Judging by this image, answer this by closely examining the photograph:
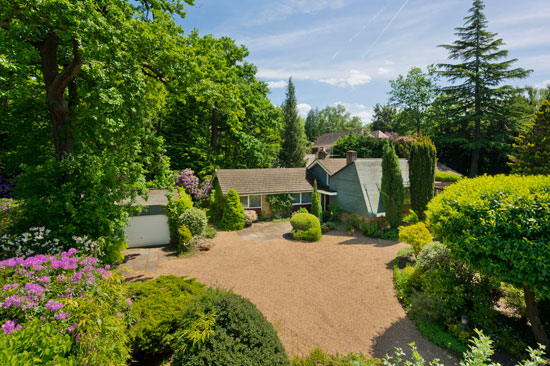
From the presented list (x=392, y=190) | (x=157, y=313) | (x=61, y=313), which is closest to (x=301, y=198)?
(x=392, y=190)

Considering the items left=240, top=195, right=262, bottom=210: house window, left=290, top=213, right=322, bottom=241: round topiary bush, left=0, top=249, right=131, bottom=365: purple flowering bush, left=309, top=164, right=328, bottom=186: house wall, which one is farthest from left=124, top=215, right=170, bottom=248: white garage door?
left=309, top=164, right=328, bottom=186: house wall

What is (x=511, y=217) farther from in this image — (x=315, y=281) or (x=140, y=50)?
(x=140, y=50)

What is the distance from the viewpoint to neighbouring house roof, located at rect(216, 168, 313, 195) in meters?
20.2

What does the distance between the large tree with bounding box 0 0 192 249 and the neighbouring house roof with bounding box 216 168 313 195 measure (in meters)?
11.0

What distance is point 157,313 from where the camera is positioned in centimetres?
575

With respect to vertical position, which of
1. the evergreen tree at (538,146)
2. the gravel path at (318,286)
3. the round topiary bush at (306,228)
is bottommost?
the gravel path at (318,286)

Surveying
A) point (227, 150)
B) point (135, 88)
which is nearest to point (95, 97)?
point (135, 88)

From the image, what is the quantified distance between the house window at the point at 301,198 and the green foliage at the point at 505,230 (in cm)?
1532

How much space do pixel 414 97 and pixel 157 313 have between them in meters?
42.4

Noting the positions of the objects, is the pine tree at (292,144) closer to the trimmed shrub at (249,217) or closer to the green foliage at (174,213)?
the trimmed shrub at (249,217)

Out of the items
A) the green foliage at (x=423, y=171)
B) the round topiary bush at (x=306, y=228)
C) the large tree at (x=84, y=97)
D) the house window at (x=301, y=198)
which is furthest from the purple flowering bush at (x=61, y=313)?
the house window at (x=301, y=198)

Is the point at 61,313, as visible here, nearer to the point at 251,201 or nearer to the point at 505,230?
the point at 505,230

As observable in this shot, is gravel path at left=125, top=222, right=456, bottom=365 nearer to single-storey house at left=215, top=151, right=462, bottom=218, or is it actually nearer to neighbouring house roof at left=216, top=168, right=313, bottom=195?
single-storey house at left=215, top=151, right=462, bottom=218

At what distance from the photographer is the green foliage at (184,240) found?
13328 mm
